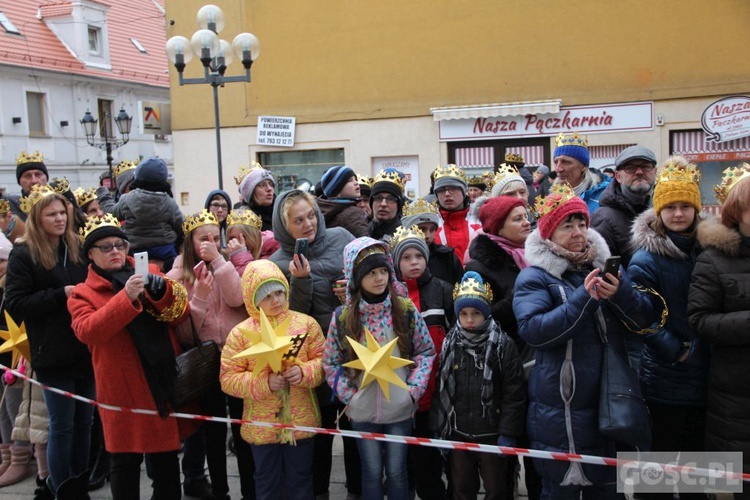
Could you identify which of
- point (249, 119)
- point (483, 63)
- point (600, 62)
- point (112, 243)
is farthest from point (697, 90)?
point (112, 243)

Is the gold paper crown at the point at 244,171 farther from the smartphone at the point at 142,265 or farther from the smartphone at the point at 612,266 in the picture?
the smartphone at the point at 612,266

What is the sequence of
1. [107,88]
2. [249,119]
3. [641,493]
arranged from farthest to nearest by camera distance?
[107,88] → [249,119] → [641,493]

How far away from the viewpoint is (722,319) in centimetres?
334

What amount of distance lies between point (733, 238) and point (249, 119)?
14.5m

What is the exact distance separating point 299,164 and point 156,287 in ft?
42.7

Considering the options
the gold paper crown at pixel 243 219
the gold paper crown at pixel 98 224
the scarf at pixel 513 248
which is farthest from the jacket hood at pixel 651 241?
the gold paper crown at pixel 98 224

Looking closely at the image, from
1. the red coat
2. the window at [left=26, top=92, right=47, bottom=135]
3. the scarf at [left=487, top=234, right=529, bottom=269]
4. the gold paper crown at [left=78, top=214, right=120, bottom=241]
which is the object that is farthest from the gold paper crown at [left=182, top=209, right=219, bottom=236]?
the window at [left=26, top=92, right=47, bottom=135]

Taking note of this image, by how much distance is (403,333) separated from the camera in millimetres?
3959

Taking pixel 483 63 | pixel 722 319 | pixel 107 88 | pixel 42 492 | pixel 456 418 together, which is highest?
pixel 107 88

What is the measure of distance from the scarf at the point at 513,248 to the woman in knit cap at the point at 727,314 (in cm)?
101

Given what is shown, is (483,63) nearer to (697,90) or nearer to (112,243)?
(697,90)

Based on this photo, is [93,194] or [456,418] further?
[93,194]

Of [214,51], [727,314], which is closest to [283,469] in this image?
Result: [727,314]

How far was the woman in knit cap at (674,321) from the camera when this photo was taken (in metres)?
3.65
